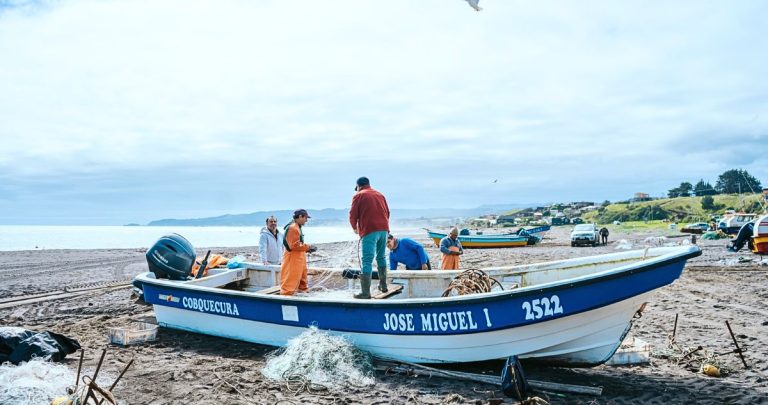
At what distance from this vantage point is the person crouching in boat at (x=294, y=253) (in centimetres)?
775

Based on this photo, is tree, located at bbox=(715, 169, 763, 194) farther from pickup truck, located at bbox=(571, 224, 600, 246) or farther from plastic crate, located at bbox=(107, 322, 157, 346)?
plastic crate, located at bbox=(107, 322, 157, 346)

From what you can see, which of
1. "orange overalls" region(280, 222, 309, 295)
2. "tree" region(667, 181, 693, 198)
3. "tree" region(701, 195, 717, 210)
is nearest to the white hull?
"orange overalls" region(280, 222, 309, 295)

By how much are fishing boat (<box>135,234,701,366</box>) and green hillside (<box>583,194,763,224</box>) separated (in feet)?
167

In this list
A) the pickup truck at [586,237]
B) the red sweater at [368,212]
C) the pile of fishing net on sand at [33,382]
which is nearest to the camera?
the pile of fishing net on sand at [33,382]

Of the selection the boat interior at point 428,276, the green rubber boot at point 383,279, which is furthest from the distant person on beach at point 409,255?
the green rubber boot at point 383,279

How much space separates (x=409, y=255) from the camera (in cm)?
965

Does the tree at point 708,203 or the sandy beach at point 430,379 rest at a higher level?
the tree at point 708,203

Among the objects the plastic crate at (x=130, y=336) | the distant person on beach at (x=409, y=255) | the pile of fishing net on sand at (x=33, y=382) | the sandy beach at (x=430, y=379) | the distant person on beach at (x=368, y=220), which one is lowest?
the sandy beach at (x=430, y=379)

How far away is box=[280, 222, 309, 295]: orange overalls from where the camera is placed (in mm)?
7742

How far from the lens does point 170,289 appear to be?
27.6 feet

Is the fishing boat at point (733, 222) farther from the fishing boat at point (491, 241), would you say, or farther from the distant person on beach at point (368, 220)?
the distant person on beach at point (368, 220)

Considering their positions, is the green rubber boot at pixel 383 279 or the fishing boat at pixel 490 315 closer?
the fishing boat at pixel 490 315

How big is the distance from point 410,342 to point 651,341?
3.69 metres

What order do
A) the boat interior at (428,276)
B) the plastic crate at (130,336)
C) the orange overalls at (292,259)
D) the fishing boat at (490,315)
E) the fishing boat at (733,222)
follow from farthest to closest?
the fishing boat at (733,222) → the plastic crate at (130,336) → the orange overalls at (292,259) → the boat interior at (428,276) → the fishing boat at (490,315)
